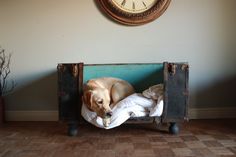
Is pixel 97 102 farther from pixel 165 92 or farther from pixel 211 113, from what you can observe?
pixel 211 113

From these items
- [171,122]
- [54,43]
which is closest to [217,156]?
[171,122]

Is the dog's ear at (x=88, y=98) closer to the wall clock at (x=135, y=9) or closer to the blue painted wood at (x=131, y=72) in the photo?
the blue painted wood at (x=131, y=72)

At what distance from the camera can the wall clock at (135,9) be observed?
2967 mm

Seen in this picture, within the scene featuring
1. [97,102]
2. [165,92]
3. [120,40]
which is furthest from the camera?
[120,40]

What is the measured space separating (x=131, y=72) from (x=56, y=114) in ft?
3.23

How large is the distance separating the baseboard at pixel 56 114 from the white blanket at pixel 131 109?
0.79 metres

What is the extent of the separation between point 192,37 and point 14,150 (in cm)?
211

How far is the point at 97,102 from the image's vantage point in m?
2.37

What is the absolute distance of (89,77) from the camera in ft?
9.55

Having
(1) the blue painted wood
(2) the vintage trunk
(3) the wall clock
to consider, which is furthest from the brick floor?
(3) the wall clock

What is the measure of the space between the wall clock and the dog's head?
3.24ft

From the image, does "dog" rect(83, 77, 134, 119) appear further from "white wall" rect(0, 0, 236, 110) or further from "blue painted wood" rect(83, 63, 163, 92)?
"white wall" rect(0, 0, 236, 110)

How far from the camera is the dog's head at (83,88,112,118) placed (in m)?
2.35

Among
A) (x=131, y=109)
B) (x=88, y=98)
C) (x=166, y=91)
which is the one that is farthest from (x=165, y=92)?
(x=88, y=98)
